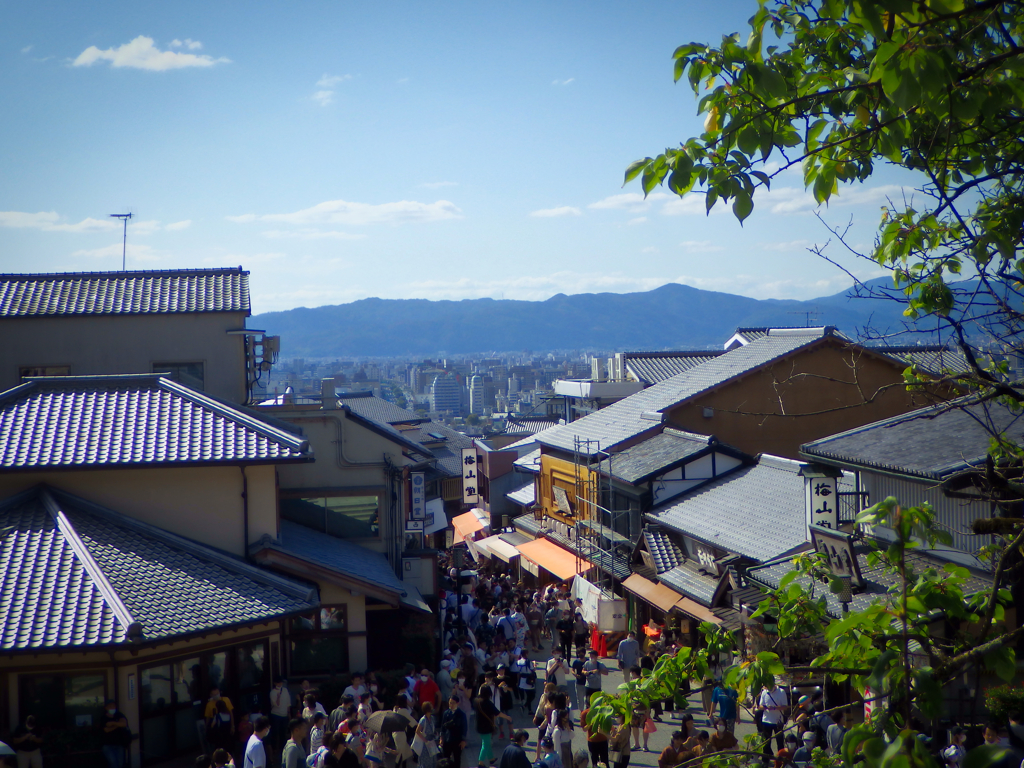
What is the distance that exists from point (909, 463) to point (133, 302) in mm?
21061

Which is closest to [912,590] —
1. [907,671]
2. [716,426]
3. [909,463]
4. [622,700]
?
[907,671]

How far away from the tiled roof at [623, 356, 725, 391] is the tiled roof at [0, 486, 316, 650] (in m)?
28.5

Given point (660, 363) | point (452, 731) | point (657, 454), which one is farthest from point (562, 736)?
point (660, 363)

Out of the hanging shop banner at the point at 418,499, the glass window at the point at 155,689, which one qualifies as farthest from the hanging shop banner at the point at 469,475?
the glass window at the point at 155,689

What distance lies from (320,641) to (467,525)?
96.6 ft

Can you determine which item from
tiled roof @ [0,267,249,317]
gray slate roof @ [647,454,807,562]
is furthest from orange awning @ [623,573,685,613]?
tiled roof @ [0,267,249,317]

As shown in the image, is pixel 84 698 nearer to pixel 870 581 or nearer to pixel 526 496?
pixel 870 581

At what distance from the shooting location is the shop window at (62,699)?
11.8 metres

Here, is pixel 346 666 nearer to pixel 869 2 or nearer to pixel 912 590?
pixel 912 590

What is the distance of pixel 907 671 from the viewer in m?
2.95

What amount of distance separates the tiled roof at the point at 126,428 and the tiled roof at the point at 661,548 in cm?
982

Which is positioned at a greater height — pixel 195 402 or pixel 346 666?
pixel 195 402

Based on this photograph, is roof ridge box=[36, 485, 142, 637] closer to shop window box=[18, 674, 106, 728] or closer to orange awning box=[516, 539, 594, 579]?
shop window box=[18, 674, 106, 728]

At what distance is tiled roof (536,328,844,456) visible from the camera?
2653 centimetres
